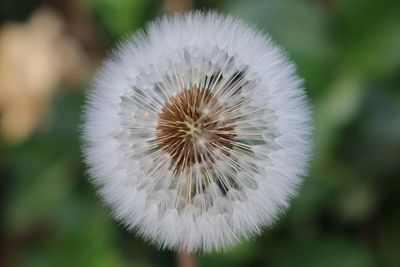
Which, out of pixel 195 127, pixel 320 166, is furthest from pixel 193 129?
pixel 320 166

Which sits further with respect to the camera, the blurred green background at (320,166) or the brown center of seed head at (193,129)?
the blurred green background at (320,166)

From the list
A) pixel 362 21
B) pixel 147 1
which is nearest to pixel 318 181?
pixel 362 21

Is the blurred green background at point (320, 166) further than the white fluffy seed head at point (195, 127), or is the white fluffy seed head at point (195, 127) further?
the blurred green background at point (320, 166)

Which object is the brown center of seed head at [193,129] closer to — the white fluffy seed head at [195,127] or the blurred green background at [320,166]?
the white fluffy seed head at [195,127]

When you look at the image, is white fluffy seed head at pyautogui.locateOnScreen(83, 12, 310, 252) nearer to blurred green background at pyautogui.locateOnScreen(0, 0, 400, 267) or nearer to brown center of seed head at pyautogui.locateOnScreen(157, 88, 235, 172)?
brown center of seed head at pyautogui.locateOnScreen(157, 88, 235, 172)

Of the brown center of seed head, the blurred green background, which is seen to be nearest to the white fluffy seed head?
the brown center of seed head

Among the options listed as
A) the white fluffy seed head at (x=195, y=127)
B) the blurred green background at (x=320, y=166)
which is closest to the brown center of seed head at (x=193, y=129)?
the white fluffy seed head at (x=195, y=127)

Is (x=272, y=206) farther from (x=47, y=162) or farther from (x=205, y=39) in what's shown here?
(x=47, y=162)

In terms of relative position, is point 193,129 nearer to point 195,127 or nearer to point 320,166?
point 195,127
